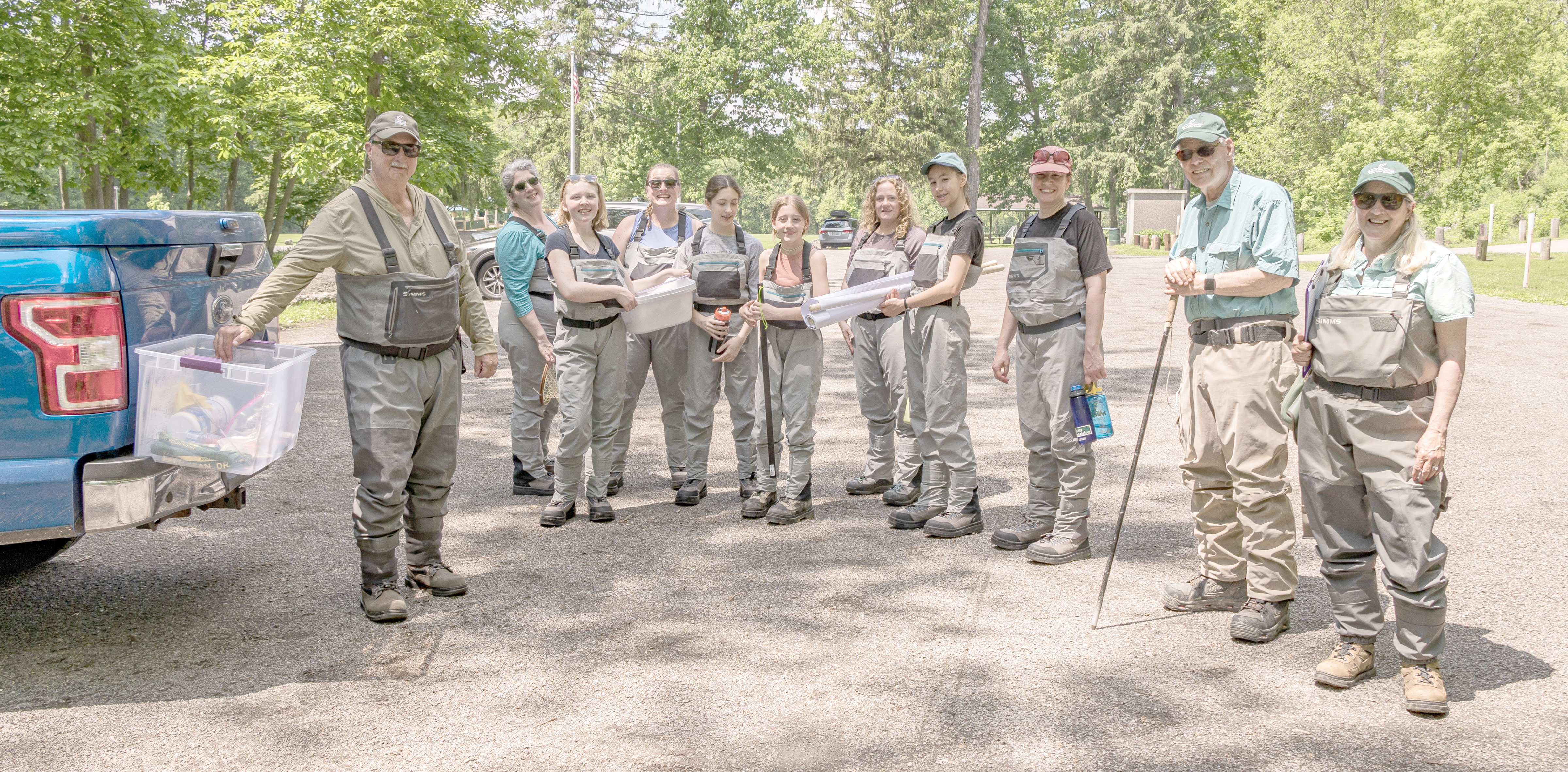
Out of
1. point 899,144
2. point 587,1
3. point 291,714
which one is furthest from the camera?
point 899,144

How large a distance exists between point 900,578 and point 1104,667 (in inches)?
48.1

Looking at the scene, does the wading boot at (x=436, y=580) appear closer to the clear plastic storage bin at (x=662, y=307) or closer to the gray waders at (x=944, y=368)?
the clear plastic storage bin at (x=662, y=307)

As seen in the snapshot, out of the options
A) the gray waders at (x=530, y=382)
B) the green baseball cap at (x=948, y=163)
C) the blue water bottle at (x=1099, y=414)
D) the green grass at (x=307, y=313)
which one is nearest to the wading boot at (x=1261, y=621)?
the blue water bottle at (x=1099, y=414)

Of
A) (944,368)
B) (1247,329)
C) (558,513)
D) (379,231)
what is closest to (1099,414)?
(944,368)

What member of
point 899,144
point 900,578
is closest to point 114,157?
point 900,578

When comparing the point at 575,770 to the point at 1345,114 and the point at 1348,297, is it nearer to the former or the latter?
the point at 1348,297

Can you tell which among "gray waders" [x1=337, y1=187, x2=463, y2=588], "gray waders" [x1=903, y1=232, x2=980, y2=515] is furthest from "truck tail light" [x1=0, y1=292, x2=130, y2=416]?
"gray waders" [x1=903, y1=232, x2=980, y2=515]

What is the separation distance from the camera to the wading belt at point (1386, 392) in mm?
3662

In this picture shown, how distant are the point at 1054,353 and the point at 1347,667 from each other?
192 cm

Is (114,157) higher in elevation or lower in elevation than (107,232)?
higher

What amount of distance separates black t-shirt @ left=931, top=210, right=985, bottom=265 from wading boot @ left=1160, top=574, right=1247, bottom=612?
193cm

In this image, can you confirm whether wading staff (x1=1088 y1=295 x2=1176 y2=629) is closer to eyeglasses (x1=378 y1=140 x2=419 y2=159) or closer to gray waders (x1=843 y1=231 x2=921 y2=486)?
gray waders (x1=843 y1=231 x2=921 y2=486)

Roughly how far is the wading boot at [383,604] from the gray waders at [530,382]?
212cm

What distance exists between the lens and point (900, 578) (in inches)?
196
